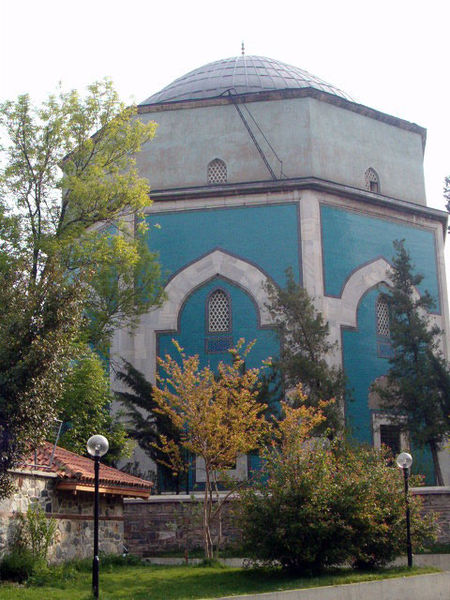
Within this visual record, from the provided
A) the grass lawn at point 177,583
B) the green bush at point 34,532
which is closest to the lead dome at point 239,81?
the grass lawn at point 177,583

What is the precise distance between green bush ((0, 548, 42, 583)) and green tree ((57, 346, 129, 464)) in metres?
6.39

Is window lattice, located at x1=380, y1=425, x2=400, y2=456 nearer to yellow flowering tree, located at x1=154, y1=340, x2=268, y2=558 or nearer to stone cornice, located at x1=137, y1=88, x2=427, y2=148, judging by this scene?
yellow flowering tree, located at x1=154, y1=340, x2=268, y2=558

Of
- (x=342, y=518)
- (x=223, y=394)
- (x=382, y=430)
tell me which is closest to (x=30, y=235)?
(x=223, y=394)

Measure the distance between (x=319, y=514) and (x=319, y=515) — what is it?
0.05 ft

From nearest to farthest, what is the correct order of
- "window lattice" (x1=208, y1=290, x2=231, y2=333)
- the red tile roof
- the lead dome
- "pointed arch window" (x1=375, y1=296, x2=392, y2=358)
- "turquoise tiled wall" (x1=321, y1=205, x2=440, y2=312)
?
1. the red tile roof
2. "window lattice" (x1=208, y1=290, x2=231, y2=333)
3. "turquoise tiled wall" (x1=321, y1=205, x2=440, y2=312)
4. "pointed arch window" (x1=375, y1=296, x2=392, y2=358)
5. the lead dome

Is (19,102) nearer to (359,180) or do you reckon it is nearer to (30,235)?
(30,235)

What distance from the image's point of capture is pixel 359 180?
27.3 m

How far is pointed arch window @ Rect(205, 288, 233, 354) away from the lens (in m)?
24.6

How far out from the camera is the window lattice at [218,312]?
2484 cm

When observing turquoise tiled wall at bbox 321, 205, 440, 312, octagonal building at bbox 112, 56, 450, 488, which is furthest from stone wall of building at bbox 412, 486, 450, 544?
turquoise tiled wall at bbox 321, 205, 440, 312

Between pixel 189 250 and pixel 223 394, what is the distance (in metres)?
9.18

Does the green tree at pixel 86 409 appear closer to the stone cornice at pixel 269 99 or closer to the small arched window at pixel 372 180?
the stone cornice at pixel 269 99

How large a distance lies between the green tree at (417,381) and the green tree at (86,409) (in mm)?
6914

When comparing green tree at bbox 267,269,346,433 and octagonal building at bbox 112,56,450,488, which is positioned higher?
octagonal building at bbox 112,56,450,488
